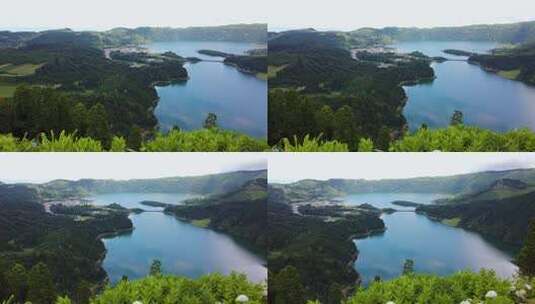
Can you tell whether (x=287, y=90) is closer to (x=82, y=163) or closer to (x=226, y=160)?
(x=226, y=160)

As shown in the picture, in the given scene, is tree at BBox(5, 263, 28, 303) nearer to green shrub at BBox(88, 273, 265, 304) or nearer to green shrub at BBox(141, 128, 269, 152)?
green shrub at BBox(88, 273, 265, 304)

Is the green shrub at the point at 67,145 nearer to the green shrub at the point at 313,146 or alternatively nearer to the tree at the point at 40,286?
the tree at the point at 40,286

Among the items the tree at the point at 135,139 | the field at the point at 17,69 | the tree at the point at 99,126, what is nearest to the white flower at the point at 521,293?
the tree at the point at 135,139

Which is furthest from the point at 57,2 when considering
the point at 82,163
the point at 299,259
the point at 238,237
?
the point at 299,259

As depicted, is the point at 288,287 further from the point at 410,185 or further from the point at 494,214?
the point at 494,214

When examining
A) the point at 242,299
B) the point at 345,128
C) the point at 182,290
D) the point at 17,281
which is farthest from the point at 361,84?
the point at 17,281
